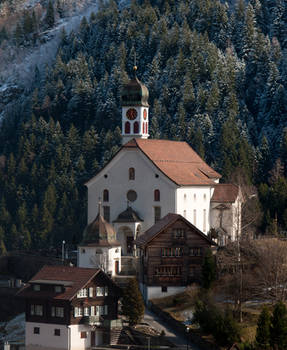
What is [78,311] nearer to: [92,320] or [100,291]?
[92,320]

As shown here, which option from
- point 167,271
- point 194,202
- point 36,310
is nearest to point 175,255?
point 167,271

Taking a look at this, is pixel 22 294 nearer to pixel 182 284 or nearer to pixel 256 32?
pixel 182 284

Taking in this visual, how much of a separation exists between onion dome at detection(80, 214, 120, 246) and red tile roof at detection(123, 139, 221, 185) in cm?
1043

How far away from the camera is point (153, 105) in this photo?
16200cm

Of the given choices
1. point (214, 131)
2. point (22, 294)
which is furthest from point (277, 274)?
point (214, 131)

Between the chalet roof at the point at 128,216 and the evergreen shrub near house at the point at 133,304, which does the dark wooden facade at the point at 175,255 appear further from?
the chalet roof at the point at 128,216

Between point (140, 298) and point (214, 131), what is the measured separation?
2920 inches

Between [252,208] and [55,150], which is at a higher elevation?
[55,150]

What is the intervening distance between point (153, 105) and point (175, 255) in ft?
255

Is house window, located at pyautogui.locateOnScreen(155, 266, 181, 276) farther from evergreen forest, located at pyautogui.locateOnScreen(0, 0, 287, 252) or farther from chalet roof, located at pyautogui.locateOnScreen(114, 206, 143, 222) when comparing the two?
evergreen forest, located at pyautogui.locateOnScreen(0, 0, 287, 252)

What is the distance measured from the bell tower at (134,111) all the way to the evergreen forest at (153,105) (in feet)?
54.2

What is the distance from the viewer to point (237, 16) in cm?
18362

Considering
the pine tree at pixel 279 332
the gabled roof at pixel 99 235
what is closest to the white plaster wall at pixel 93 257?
the gabled roof at pixel 99 235

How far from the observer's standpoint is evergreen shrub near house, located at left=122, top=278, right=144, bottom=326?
7875cm
